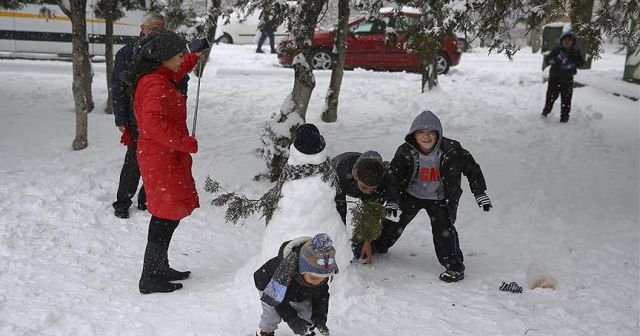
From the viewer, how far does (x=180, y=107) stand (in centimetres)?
423

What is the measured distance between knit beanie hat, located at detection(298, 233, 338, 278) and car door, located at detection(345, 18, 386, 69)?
13951 mm

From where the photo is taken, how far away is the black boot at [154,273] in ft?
13.8

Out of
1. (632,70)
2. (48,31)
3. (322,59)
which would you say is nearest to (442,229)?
(632,70)

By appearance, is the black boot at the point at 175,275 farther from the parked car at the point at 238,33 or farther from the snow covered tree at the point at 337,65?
the parked car at the point at 238,33

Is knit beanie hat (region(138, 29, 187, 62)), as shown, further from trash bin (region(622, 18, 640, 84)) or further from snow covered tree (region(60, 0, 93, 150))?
trash bin (region(622, 18, 640, 84))

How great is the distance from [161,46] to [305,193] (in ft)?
4.26

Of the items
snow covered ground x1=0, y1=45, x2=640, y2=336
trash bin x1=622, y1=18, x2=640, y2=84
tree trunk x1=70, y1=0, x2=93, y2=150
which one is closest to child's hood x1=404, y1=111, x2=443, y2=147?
snow covered ground x1=0, y1=45, x2=640, y2=336

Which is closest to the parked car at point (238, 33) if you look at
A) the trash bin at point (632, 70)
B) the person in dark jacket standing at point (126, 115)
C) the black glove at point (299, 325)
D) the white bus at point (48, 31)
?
the white bus at point (48, 31)

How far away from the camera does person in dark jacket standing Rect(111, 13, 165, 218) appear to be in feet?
17.6

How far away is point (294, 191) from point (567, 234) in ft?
11.3

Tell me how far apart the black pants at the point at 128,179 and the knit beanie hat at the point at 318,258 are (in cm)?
279

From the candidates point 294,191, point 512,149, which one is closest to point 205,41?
point 294,191

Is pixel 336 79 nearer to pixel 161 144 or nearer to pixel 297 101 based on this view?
pixel 297 101

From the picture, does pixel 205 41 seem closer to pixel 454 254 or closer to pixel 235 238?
pixel 235 238
